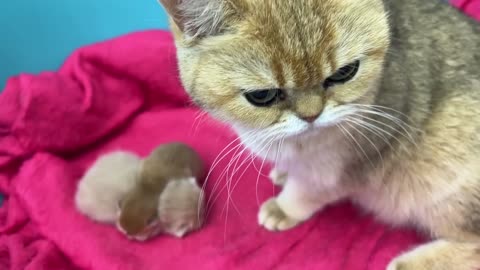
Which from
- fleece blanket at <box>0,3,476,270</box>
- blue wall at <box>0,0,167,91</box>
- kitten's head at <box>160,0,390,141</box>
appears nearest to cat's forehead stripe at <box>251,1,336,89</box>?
kitten's head at <box>160,0,390,141</box>

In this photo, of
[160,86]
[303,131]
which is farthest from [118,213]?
[303,131]

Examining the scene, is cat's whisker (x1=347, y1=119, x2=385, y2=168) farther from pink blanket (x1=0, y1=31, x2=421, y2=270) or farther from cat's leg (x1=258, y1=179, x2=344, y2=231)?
pink blanket (x1=0, y1=31, x2=421, y2=270)

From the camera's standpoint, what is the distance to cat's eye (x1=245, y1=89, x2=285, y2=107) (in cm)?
118

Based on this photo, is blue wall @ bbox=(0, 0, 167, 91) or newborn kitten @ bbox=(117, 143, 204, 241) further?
blue wall @ bbox=(0, 0, 167, 91)

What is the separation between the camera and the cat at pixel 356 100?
1.14 metres

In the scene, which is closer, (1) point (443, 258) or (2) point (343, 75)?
(2) point (343, 75)

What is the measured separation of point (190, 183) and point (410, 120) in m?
0.70

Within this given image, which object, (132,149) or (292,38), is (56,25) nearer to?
(132,149)

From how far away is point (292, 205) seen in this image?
168cm

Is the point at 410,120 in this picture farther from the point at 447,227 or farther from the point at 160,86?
the point at 160,86

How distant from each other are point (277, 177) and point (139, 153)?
546 mm

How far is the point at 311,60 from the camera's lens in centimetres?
114

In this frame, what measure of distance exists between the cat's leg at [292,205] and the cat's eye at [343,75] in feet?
1.33

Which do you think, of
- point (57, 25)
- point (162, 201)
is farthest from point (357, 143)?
point (57, 25)
